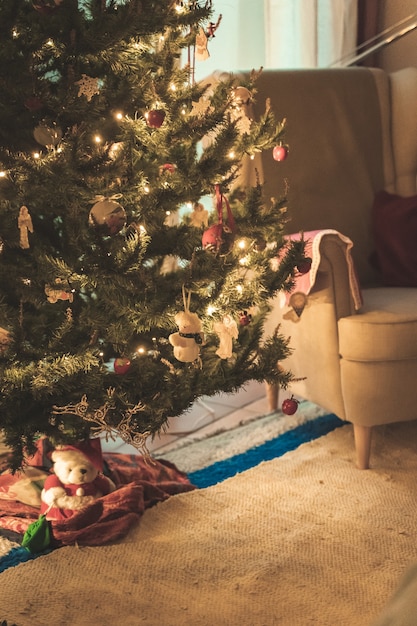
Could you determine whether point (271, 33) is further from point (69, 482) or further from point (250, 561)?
point (250, 561)

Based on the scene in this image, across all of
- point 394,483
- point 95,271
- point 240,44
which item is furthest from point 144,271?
point 240,44

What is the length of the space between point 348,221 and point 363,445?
0.83 meters

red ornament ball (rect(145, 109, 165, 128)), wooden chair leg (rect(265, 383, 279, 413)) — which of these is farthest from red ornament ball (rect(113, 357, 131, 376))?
wooden chair leg (rect(265, 383, 279, 413))

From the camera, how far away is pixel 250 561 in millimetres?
1557

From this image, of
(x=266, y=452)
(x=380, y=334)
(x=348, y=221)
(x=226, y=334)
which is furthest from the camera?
(x=348, y=221)

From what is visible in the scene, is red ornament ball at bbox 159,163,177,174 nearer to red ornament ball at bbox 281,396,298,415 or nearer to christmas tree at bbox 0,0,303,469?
christmas tree at bbox 0,0,303,469

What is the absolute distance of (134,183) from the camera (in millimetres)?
1494

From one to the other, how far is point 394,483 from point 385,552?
33 centimetres

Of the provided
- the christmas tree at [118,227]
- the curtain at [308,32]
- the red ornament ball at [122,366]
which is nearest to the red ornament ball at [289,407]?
the christmas tree at [118,227]

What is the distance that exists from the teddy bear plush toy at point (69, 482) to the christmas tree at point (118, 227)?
0.15ft

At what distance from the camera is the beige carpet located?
1.38 m

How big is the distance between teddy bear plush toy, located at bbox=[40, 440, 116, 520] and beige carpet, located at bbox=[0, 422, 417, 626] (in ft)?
0.38

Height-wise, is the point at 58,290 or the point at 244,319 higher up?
the point at 58,290

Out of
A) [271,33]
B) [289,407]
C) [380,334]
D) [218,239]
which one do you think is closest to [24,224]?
[218,239]
